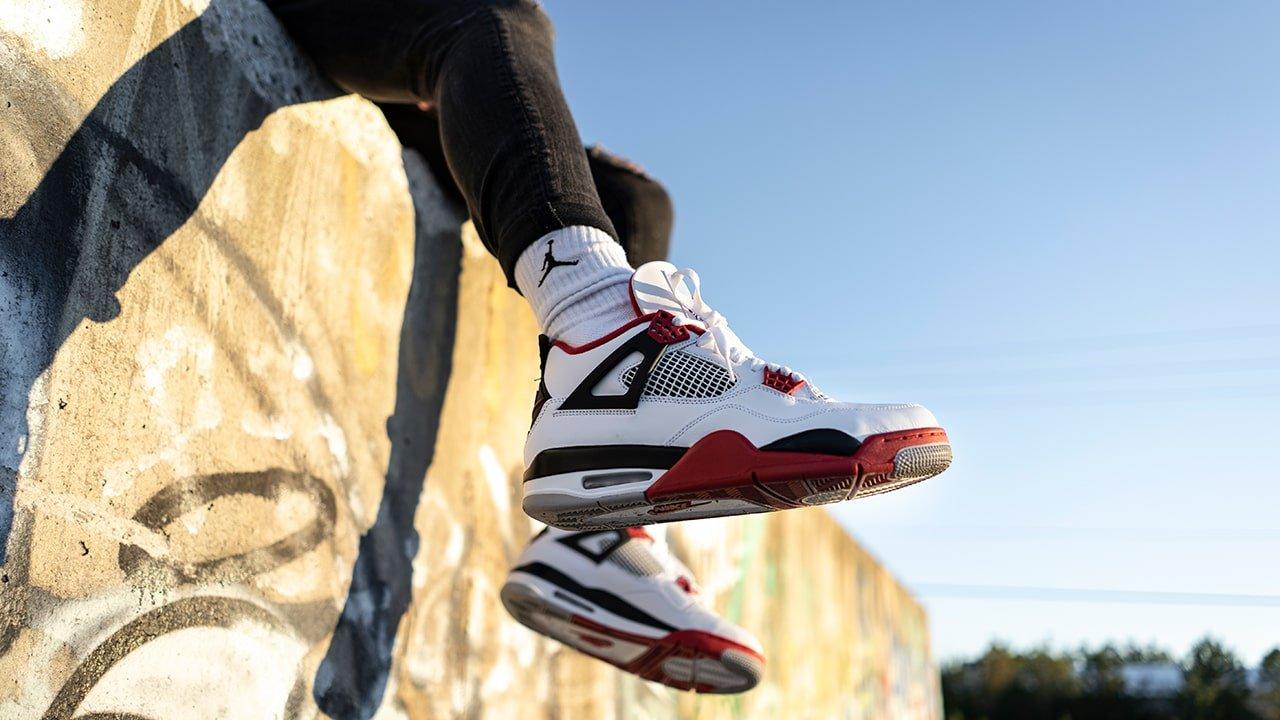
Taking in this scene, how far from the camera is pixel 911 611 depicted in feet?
27.8

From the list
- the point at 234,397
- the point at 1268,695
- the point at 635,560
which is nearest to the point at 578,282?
the point at 234,397

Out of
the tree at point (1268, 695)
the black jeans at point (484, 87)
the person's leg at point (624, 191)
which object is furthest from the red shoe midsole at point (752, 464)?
the tree at point (1268, 695)

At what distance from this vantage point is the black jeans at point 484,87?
4.05 ft

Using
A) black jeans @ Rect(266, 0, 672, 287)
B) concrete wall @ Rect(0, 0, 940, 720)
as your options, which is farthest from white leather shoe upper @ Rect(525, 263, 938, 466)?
concrete wall @ Rect(0, 0, 940, 720)

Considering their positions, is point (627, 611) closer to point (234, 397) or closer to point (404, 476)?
point (404, 476)

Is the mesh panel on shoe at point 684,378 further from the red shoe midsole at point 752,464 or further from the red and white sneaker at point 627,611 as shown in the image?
the red and white sneaker at point 627,611

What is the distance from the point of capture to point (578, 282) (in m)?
1.22

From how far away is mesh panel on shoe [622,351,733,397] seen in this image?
1.16 m

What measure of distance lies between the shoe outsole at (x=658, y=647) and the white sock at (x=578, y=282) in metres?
0.72

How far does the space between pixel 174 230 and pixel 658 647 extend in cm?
113

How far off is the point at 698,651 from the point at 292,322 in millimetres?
977

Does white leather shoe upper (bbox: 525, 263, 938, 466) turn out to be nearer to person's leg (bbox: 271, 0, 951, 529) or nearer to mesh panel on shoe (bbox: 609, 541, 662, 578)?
person's leg (bbox: 271, 0, 951, 529)

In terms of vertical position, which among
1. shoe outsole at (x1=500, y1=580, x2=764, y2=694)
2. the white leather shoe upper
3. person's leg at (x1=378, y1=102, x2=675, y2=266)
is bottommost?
shoe outsole at (x1=500, y1=580, x2=764, y2=694)

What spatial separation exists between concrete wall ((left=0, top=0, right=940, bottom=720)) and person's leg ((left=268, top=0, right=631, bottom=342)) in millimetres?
387
